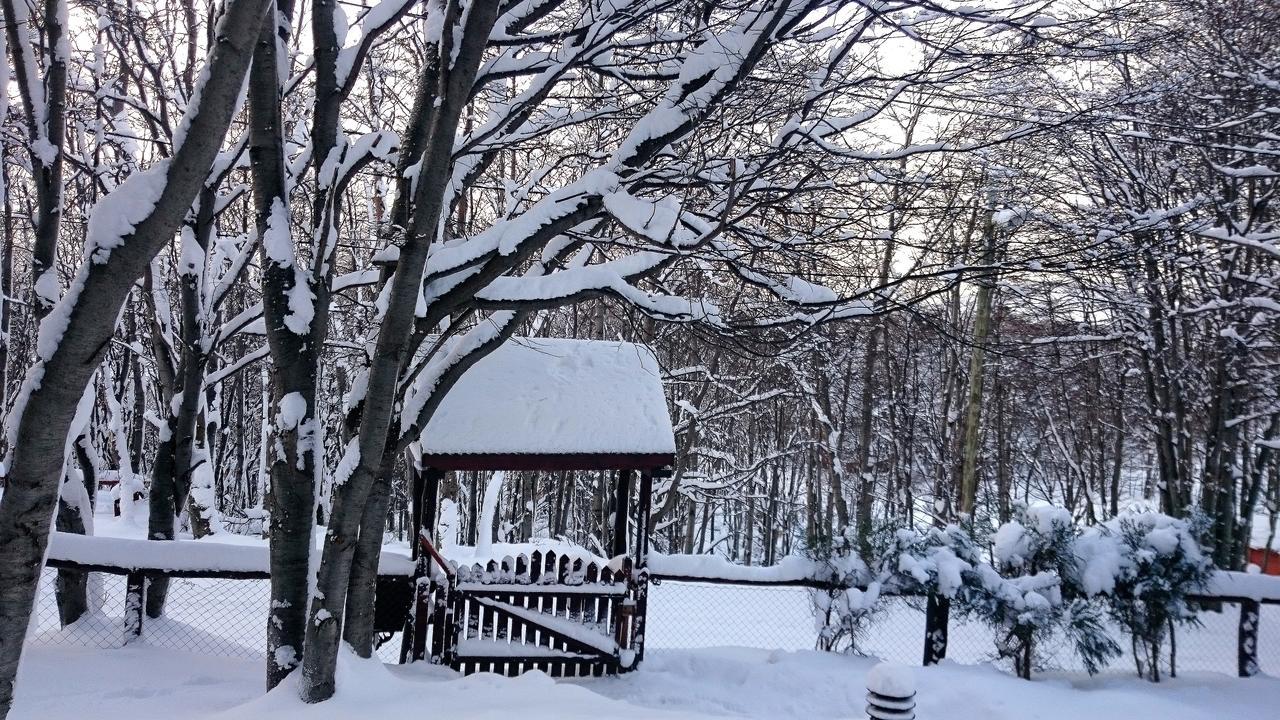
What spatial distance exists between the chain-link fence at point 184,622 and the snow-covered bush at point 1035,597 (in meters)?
6.33

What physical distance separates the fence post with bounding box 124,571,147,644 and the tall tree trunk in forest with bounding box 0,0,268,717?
14.2 ft

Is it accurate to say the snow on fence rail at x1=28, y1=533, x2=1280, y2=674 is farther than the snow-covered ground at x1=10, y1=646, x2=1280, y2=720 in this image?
Yes

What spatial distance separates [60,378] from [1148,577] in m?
8.42

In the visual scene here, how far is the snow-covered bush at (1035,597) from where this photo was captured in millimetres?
6641

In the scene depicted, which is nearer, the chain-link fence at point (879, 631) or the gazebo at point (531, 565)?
the gazebo at point (531, 565)

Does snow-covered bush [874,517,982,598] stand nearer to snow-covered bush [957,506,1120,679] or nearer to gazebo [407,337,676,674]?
snow-covered bush [957,506,1120,679]

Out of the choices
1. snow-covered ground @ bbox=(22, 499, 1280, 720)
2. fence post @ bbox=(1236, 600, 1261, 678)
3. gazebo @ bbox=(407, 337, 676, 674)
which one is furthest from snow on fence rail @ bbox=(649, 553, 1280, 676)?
gazebo @ bbox=(407, 337, 676, 674)

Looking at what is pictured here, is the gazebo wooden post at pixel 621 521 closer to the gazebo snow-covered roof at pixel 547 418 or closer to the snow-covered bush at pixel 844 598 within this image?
the gazebo snow-covered roof at pixel 547 418

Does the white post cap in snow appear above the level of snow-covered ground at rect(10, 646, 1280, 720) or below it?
above

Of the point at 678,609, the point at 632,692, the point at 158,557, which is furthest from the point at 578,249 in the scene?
the point at 678,609

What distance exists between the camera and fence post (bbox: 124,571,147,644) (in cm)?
620

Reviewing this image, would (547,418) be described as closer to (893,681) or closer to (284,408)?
(284,408)

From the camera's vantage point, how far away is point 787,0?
3.60 meters

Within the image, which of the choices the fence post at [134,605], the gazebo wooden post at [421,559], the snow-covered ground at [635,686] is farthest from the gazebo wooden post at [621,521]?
the fence post at [134,605]
